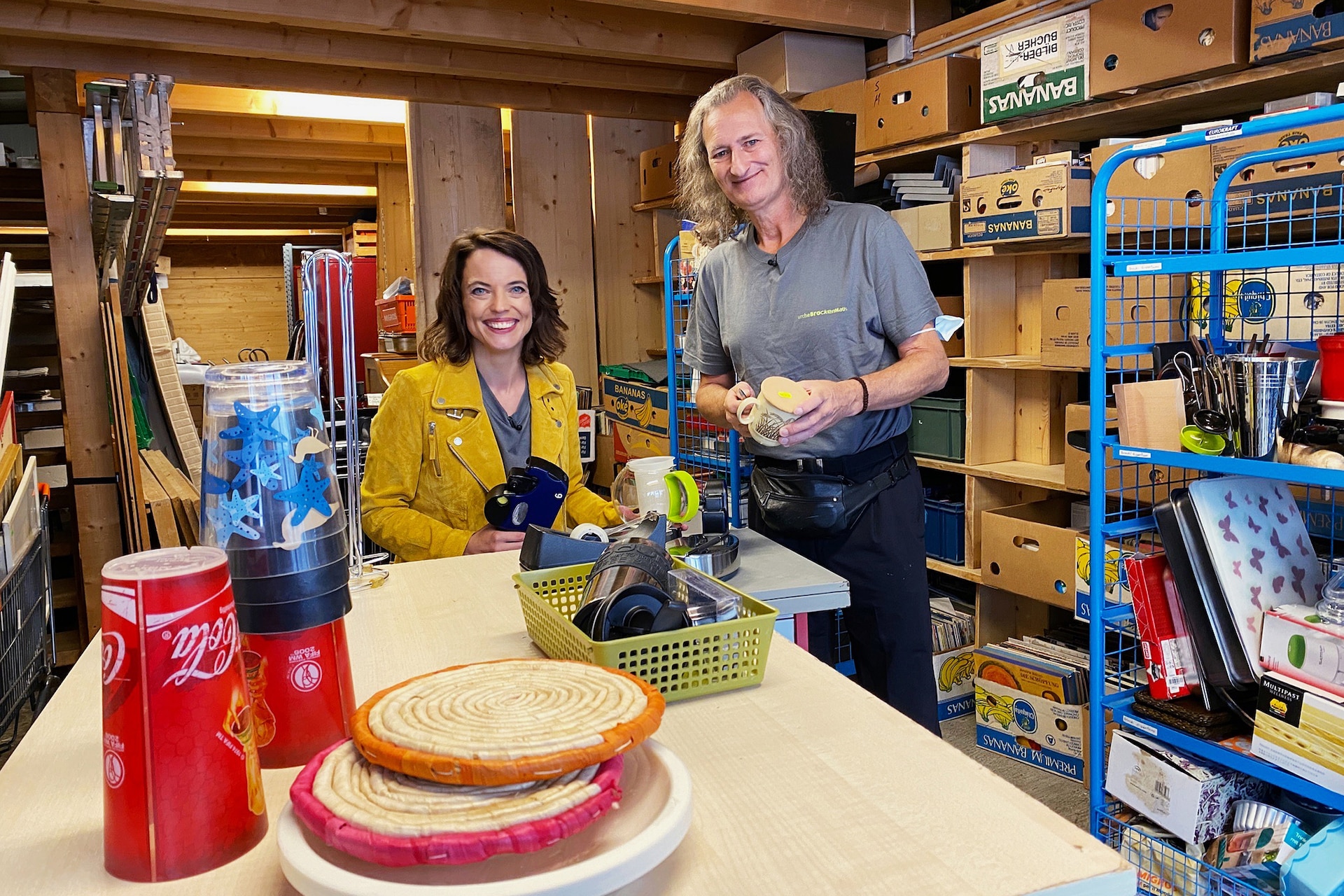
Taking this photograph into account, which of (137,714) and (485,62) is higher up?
(485,62)

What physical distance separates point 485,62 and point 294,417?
4.09m

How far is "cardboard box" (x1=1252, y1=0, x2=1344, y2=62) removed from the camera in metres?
2.33

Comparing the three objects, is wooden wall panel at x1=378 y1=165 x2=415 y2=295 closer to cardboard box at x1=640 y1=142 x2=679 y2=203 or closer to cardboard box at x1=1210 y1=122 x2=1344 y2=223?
cardboard box at x1=640 y1=142 x2=679 y2=203

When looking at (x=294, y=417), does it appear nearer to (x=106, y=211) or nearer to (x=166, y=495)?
(x=166, y=495)

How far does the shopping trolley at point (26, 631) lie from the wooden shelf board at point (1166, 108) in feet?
9.91

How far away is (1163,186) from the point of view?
2.68m

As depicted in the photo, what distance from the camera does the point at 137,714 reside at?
2.05 feet

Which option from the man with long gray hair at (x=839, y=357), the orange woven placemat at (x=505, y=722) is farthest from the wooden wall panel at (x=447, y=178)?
the orange woven placemat at (x=505, y=722)

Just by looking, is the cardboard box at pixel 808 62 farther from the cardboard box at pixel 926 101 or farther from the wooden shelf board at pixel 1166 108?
the wooden shelf board at pixel 1166 108

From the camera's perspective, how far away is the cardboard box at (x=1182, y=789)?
6.64ft

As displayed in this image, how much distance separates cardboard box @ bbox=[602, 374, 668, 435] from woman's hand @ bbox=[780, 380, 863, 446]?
2101 mm

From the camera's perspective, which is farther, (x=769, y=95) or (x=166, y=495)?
(x=166, y=495)

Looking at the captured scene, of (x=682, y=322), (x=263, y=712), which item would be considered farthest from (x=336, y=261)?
(x=682, y=322)

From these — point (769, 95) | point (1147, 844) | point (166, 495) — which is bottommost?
point (1147, 844)
